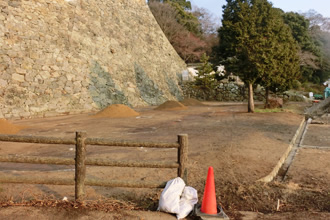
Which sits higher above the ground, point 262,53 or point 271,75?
point 262,53

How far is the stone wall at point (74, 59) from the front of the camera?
16859 mm

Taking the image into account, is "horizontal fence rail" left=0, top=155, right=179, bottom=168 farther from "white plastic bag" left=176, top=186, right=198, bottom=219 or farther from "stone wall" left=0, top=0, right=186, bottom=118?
"stone wall" left=0, top=0, right=186, bottom=118

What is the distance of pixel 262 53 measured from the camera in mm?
16219

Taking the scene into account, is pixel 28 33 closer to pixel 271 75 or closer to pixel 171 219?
pixel 271 75

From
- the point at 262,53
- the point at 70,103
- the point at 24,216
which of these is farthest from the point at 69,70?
the point at 24,216

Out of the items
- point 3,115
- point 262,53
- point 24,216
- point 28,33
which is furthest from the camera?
point 28,33

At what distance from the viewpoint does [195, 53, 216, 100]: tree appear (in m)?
30.3

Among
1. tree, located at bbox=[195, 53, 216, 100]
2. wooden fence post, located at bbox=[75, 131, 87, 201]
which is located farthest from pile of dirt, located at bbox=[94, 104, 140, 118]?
tree, located at bbox=[195, 53, 216, 100]

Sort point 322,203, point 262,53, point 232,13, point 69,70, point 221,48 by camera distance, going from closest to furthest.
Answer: point 322,203
point 262,53
point 69,70
point 232,13
point 221,48

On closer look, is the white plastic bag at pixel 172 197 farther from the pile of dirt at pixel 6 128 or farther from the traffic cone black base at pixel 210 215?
the pile of dirt at pixel 6 128

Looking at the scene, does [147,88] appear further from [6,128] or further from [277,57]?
[6,128]

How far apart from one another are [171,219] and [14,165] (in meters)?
4.65

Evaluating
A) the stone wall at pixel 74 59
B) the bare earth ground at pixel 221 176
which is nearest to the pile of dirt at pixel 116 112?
the stone wall at pixel 74 59

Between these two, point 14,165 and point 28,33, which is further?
point 28,33
